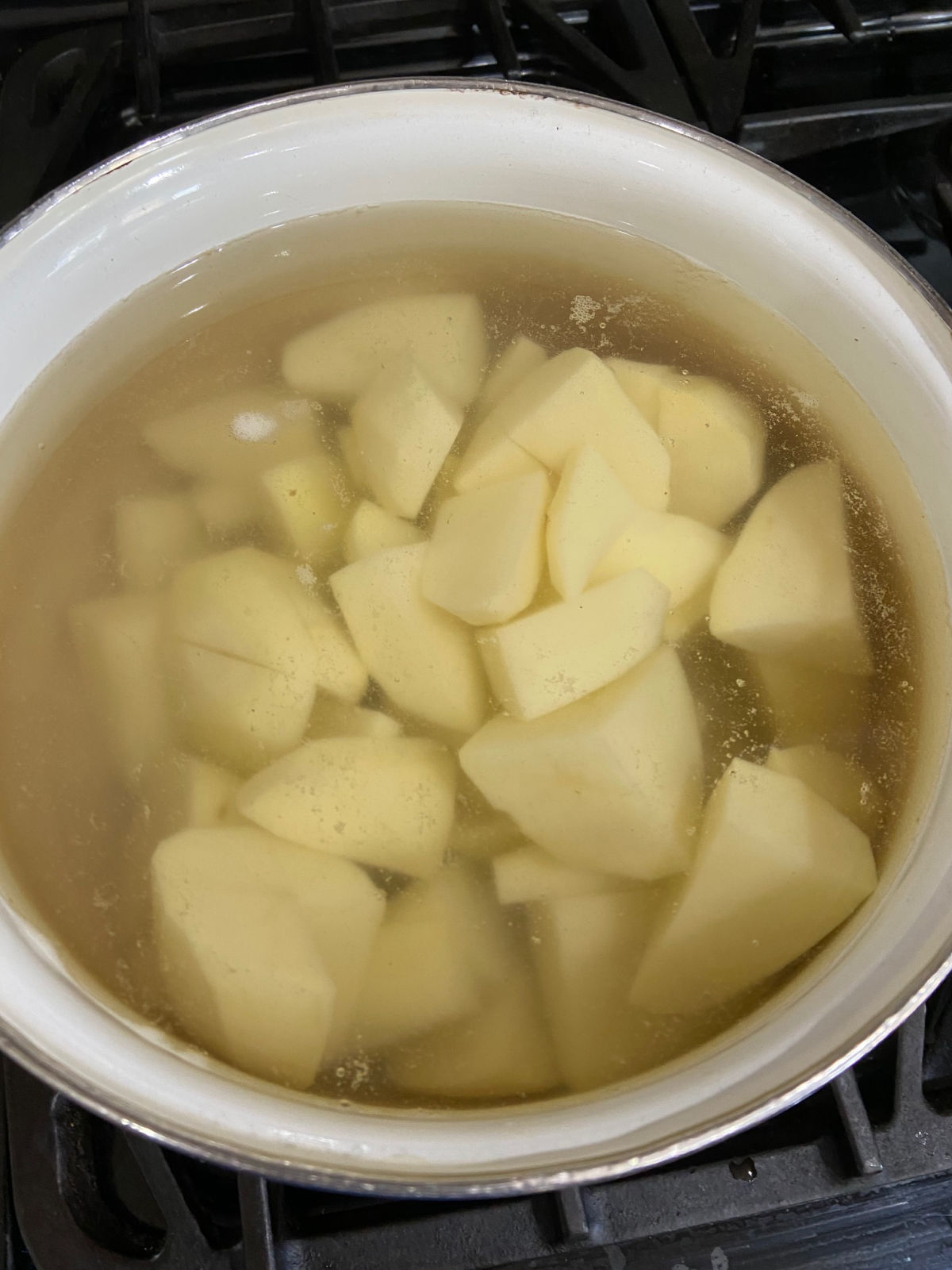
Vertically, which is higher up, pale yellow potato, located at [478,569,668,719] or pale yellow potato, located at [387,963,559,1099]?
pale yellow potato, located at [478,569,668,719]

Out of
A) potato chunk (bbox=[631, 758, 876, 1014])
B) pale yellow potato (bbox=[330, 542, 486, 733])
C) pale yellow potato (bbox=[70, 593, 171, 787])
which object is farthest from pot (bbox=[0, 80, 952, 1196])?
pale yellow potato (bbox=[330, 542, 486, 733])

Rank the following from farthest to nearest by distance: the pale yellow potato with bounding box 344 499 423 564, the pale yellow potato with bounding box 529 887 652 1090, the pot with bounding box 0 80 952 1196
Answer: the pale yellow potato with bounding box 344 499 423 564 → the pale yellow potato with bounding box 529 887 652 1090 → the pot with bounding box 0 80 952 1196

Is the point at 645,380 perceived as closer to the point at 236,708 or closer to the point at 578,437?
the point at 578,437

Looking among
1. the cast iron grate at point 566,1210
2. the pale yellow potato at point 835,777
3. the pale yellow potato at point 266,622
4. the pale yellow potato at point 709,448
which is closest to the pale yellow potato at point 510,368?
the pale yellow potato at point 709,448

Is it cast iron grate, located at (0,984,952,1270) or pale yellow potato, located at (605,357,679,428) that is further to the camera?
pale yellow potato, located at (605,357,679,428)

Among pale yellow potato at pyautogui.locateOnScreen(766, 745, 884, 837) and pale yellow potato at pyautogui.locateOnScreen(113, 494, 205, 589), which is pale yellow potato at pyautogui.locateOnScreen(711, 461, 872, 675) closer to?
pale yellow potato at pyautogui.locateOnScreen(766, 745, 884, 837)

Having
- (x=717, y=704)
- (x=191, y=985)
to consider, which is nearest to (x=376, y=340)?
(x=717, y=704)

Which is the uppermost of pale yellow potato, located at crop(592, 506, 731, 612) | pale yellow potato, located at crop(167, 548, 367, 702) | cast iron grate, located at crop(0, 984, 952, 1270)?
pale yellow potato, located at crop(167, 548, 367, 702)
